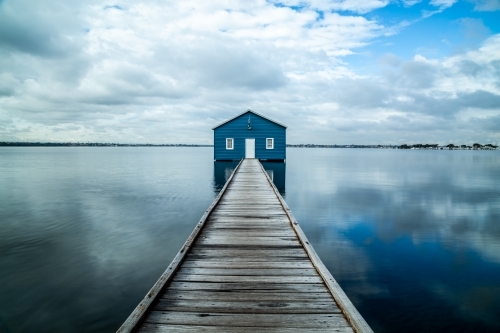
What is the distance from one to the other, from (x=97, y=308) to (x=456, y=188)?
884 inches

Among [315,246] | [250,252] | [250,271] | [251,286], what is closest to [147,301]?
[251,286]

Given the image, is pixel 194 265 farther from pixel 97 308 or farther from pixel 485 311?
pixel 485 311

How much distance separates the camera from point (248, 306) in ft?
10.4

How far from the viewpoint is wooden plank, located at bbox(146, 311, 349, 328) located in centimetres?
288

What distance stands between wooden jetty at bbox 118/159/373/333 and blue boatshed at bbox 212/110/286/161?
23454 mm

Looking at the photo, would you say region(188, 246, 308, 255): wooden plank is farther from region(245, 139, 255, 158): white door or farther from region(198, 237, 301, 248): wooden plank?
region(245, 139, 255, 158): white door

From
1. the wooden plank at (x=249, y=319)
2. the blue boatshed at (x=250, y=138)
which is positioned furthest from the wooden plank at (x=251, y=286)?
the blue boatshed at (x=250, y=138)

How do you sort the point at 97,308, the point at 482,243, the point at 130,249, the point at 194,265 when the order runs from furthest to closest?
the point at 482,243 < the point at 130,249 < the point at 97,308 < the point at 194,265

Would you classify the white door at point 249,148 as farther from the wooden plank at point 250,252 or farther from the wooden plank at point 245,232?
the wooden plank at point 250,252

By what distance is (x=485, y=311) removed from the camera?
4.78 m

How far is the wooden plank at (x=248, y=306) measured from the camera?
3.10 metres

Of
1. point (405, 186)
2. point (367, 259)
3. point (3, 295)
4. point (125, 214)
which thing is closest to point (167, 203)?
point (125, 214)

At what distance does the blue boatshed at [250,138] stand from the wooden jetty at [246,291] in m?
23.5

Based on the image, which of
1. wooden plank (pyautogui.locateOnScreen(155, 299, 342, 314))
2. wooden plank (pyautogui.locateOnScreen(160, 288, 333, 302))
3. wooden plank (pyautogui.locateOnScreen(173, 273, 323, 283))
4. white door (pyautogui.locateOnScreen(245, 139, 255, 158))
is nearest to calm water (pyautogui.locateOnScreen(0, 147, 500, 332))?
wooden plank (pyautogui.locateOnScreen(173, 273, 323, 283))
